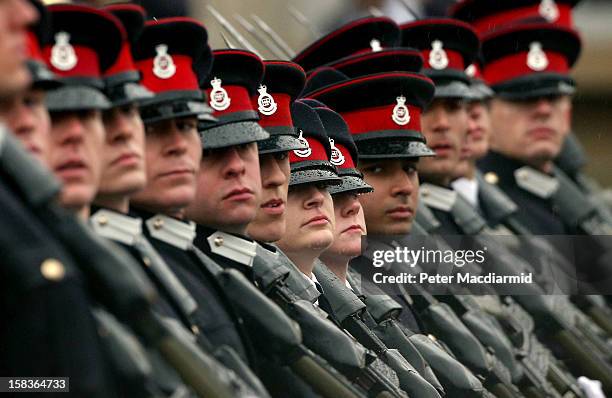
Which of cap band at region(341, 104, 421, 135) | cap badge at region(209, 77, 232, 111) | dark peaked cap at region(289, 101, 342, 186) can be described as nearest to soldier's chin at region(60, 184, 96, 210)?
cap badge at region(209, 77, 232, 111)

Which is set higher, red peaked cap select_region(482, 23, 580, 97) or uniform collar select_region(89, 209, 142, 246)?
red peaked cap select_region(482, 23, 580, 97)

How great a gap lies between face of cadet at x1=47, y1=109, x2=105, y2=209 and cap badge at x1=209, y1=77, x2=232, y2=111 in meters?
1.84

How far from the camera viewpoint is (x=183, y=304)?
23.8ft

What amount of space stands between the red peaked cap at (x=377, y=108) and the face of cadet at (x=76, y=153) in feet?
13.2

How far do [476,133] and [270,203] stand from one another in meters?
4.53

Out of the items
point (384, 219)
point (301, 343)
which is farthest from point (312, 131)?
point (301, 343)

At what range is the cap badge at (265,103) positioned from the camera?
920cm

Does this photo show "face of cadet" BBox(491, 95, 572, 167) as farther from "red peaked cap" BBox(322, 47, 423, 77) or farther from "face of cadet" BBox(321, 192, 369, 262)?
"face of cadet" BBox(321, 192, 369, 262)

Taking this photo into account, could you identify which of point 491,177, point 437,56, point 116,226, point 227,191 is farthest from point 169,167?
point 491,177

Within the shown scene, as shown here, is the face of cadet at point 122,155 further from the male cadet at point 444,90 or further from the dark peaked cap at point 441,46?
the dark peaked cap at point 441,46

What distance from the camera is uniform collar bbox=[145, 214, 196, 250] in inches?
308

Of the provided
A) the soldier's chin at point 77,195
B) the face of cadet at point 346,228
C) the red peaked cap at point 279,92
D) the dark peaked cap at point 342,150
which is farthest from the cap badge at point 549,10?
the soldier's chin at point 77,195

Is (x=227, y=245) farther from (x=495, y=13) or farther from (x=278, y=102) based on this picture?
(x=495, y=13)

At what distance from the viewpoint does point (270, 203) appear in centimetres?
886
